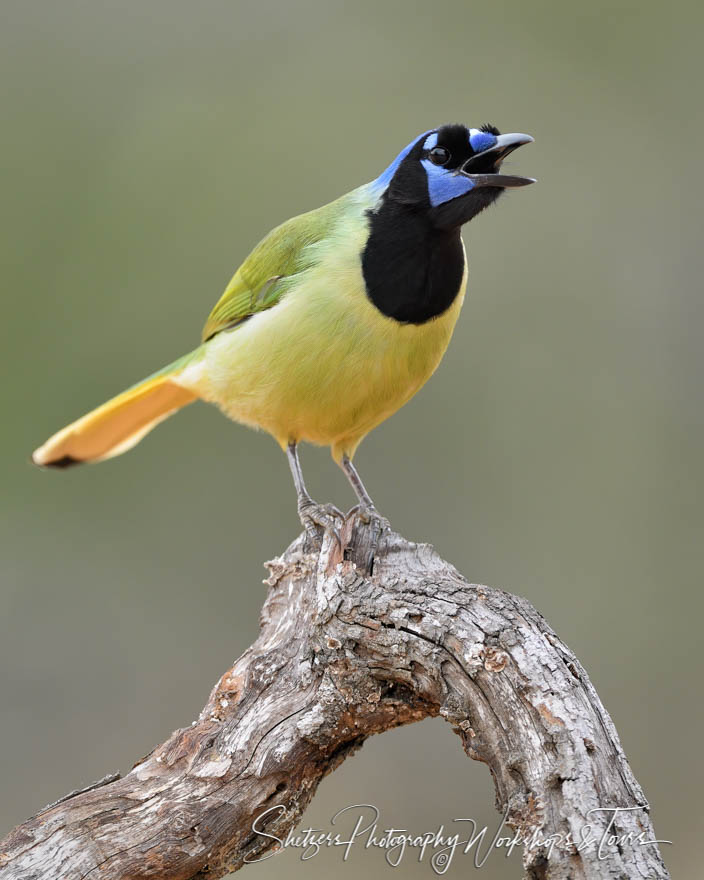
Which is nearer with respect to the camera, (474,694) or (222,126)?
(474,694)

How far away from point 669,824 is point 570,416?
2.69 m

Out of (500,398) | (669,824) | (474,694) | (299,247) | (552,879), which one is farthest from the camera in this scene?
(500,398)

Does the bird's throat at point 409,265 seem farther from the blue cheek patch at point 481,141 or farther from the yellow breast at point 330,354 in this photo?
the blue cheek patch at point 481,141

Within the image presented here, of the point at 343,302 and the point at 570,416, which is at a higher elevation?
the point at 570,416

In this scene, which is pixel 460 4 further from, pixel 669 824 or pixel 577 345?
pixel 669 824

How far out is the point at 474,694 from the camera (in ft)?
8.91

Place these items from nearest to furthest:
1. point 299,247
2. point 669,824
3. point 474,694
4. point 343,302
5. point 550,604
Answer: point 474,694 → point 343,302 → point 299,247 → point 669,824 → point 550,604

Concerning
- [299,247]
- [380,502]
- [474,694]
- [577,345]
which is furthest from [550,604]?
[474,694]

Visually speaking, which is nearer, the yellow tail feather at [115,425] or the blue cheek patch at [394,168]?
the blue cheek patch at [394,168]

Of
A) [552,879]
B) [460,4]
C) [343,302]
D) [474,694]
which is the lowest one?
[552,879]

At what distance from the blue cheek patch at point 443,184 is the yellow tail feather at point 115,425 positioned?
1.52 metres

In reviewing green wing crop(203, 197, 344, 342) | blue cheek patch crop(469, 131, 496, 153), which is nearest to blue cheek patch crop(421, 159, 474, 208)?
blue cheek patch crop(469, 131, 496, 153)

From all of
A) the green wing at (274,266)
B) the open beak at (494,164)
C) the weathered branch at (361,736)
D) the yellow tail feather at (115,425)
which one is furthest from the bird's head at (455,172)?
the yellow tail feather at (115,425)

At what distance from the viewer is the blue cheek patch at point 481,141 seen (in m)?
3.84
